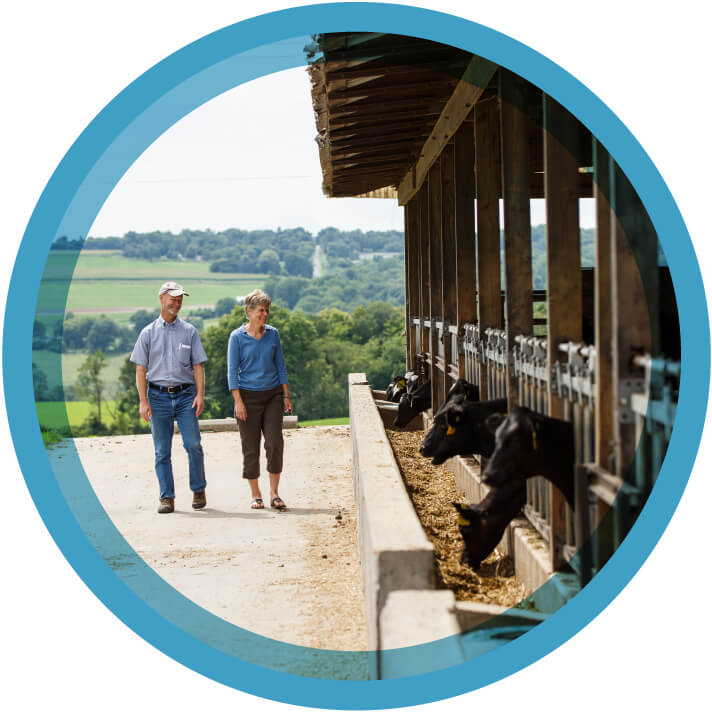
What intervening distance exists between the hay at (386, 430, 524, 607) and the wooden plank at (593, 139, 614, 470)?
44.4 inches

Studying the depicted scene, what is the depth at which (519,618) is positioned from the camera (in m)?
3.75

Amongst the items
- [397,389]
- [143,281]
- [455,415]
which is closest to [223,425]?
[397,389]

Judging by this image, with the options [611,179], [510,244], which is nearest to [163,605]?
[510,244]

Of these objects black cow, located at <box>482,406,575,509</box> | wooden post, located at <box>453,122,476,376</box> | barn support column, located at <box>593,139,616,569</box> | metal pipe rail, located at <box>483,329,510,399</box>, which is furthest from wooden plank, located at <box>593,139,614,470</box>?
wooden post, located at <box>453,122,476,376</box>

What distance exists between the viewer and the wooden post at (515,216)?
495cm

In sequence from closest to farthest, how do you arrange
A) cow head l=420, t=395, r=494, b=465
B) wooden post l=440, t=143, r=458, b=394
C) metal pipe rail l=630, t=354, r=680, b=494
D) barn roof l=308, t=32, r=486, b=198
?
metal pipe rail l=630, t=354, r=680, b=494, cow head l=420, t=395, r=494, b=465, barn roof l=308, t=32, r=486, b=198, wooden post l=440, t=143, r=458, b=394

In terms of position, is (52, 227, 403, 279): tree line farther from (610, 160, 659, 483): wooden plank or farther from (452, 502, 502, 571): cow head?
(610, 160, 659, 483): wooden plank

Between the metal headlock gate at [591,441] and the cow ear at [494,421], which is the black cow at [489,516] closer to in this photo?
the metal headlock gate at [591,441]

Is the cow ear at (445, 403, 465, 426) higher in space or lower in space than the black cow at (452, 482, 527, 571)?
higher

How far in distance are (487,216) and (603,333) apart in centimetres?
283

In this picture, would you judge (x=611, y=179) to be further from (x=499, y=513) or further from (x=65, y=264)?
(x=65, y=264)

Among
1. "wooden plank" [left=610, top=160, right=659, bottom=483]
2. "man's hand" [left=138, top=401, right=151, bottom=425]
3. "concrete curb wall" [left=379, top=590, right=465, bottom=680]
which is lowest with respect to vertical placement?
"concrete curb wall" [left=379, top=590, right=465, bottom=680]

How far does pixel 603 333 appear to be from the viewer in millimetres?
3488

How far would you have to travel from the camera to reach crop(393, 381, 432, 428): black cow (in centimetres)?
947
